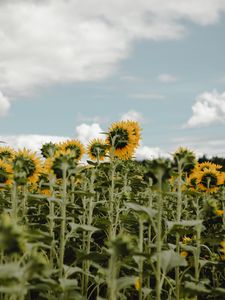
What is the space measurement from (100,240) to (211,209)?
2.28 m

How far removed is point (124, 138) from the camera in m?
6.48

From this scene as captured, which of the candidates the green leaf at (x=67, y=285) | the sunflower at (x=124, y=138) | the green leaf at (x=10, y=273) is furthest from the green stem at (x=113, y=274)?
the sunflower at (x=124, y=138)

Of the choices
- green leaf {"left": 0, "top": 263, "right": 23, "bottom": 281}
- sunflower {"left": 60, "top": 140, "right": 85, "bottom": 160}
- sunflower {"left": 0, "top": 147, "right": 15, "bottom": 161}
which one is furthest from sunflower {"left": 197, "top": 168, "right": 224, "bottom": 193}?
green leaf {"left": 0, "top": 263, "right": 23, "bottom": 281}

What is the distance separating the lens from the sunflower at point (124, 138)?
6.38 metres

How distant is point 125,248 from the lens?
2.36 m

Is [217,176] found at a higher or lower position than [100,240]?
higher

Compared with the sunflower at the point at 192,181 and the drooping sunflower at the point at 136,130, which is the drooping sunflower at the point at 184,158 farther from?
the drooping sunflower at the point at 136,130

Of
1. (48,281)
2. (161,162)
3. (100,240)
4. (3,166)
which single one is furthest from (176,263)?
(3,166)

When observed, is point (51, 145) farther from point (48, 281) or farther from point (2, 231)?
point (2, 231)

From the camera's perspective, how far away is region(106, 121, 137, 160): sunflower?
20.9 ft

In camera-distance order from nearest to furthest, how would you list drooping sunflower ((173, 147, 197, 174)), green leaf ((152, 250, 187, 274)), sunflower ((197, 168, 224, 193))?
green leaf ((152, 250, 187, 274)), drooping sunflower ((173, 147, 197, 174)), sunflower ((197, 168, 224, 193))

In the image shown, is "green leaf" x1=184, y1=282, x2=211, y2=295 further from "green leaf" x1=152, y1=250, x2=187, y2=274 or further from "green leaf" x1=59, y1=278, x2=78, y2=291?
"green leaf" x1=59, y1=278, x2=78, y2=291

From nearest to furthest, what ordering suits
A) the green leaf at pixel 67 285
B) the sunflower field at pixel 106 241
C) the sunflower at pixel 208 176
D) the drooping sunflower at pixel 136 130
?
the sunflower field at pixel 106 241 < the green leaf at pixel 67 285 < the sunflower at pixel 208 176 < the drooping sunflower at pixel 136 130

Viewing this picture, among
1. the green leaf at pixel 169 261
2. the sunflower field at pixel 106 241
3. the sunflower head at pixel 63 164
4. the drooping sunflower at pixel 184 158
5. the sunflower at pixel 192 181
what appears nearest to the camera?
the sunflower field at pixel 106 241
